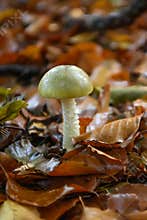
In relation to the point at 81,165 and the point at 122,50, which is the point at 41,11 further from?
the point at 81,165

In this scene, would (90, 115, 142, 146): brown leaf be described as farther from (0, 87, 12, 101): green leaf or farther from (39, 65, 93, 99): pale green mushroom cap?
(0, 87, 12, 101): green leaf

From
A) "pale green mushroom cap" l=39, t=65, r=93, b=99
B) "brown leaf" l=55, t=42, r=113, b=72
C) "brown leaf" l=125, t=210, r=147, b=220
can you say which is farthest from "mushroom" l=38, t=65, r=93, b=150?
"brown leaf" l=55, t=42, r=113, b=72

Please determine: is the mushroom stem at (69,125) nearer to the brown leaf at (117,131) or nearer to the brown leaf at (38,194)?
the brown leaf at (117,131)

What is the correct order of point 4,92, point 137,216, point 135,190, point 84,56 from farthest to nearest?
point 84,56 < point 4,92 < point 135,190 < point 137,216

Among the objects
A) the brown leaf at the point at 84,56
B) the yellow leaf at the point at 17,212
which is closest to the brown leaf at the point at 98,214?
the yellow leaf at the point at 17,212

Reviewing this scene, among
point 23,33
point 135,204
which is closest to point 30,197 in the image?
point 135,204

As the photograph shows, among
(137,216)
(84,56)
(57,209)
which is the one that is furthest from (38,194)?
(84,56)

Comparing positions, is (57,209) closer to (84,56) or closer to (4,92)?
(4,92)
